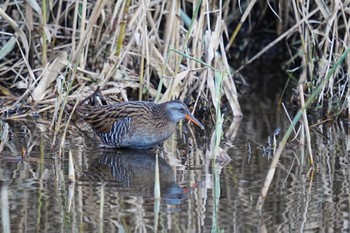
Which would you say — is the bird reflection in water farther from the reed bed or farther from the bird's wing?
the reed bed

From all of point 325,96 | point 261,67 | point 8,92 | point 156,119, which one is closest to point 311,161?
point 156,119

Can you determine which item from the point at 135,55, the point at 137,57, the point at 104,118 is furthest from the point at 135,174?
the point at 137,57

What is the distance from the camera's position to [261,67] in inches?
451

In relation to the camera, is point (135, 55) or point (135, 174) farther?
point (135, 55)

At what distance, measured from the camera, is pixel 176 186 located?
5.93 m

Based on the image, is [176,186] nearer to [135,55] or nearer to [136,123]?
[136,123]

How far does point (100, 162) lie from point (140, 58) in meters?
2.24

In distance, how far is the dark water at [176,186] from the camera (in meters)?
4.97

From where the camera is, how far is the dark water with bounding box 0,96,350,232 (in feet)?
16.3

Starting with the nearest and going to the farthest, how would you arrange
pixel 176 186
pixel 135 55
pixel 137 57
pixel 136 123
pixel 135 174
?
1. pixel 176 186
2. pixel 135 174
3. pixel 136 123
4. pixel 135 55
5. pixel 137 57

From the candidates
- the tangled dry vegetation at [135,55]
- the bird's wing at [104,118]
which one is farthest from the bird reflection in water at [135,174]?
the tangled dry vegetation at [135,55]

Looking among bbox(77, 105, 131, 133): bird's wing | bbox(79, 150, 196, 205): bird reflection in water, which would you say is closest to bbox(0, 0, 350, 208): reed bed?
bbox(77, 105, 131, 133): bird's wing

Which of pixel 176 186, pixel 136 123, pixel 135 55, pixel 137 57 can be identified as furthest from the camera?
pixel 137 57

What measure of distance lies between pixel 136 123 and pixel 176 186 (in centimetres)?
143
